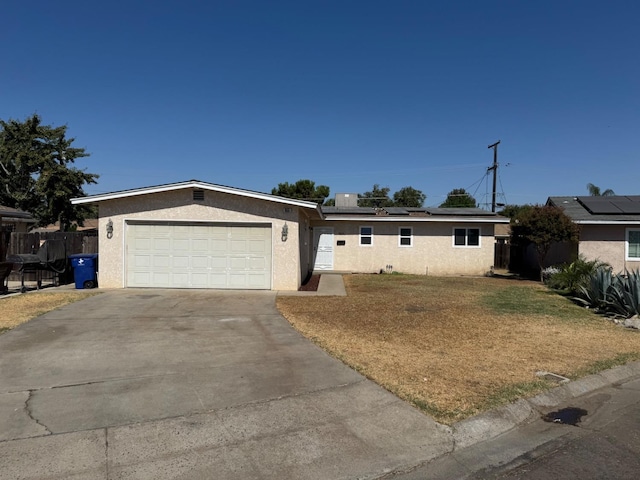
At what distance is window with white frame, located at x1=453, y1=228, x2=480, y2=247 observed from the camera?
70.8 ft

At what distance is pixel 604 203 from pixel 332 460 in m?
21.4

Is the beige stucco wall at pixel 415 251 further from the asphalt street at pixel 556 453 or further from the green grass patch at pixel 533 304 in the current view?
the asphalt street at pixel 556 453

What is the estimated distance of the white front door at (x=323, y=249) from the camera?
2219cm

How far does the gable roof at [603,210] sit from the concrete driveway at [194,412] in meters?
16.3

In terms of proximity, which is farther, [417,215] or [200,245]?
[417,215]

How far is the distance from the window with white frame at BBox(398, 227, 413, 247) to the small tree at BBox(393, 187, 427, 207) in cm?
4088

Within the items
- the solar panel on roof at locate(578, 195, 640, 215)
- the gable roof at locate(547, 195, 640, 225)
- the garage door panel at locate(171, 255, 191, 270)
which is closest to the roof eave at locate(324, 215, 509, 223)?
the gable roof at locate(547, 195, 640, 225)

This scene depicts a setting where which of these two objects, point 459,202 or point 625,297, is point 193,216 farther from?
point 459,202

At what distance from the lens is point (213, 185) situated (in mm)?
13664

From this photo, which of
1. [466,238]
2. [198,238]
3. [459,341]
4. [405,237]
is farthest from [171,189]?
[466,238]

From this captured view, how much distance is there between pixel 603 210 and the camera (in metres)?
19.3

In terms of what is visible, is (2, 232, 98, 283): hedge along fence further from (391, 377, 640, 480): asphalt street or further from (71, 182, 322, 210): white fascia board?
(391, 377, 640, 480): asphalt street

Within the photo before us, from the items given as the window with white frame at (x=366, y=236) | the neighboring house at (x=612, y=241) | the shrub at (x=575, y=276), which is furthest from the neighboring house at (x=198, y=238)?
the neighboring house at (x=612, y=241)

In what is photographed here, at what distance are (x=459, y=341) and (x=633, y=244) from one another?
614 inches
